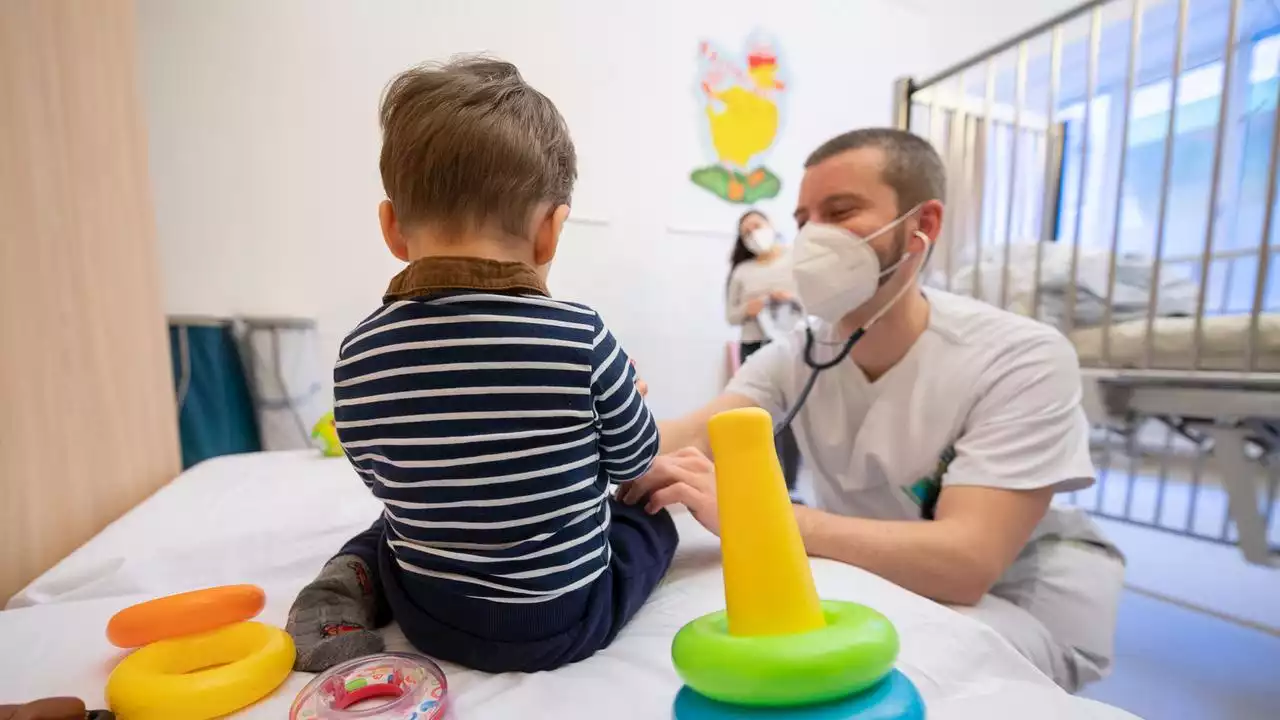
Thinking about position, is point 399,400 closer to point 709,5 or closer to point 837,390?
point 837,390

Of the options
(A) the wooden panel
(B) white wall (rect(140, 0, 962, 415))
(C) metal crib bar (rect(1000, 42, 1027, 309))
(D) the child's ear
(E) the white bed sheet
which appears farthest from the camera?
(B) white wall (rect(140, 0, 962, 415))

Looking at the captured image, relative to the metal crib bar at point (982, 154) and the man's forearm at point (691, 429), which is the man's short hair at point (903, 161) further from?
the metal crib bar at point (982, 154)

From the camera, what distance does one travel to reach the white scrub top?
33.1 inches

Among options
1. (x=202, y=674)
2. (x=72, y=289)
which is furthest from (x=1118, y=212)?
(x=72, y=289)

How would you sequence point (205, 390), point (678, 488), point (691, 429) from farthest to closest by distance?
1. point (205, 390)
2. point (691, 429)
3. point (678, 488)

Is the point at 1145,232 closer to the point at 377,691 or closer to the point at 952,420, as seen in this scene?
the point at 952,420

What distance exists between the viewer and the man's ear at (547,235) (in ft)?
2.02

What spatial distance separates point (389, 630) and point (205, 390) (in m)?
1.78

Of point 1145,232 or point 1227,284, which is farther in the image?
point 1145,232

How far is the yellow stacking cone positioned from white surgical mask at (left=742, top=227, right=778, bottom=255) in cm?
221

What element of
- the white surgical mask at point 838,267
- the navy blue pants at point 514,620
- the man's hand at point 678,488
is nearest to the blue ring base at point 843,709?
the navy blue pants at point 514,620

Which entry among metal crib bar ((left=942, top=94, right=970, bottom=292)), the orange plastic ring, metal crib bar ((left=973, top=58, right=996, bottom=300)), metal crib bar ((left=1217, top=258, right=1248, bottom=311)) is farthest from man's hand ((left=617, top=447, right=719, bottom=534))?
metal crib bar ((left=1217, top=258, right=1248, bottom=311))

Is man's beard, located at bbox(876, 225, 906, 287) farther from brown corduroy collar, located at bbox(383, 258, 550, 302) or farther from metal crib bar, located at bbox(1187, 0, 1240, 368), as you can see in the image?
brown corduroy collar, located at bbox(383, 258, 550, 302)

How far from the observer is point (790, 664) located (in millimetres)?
396
